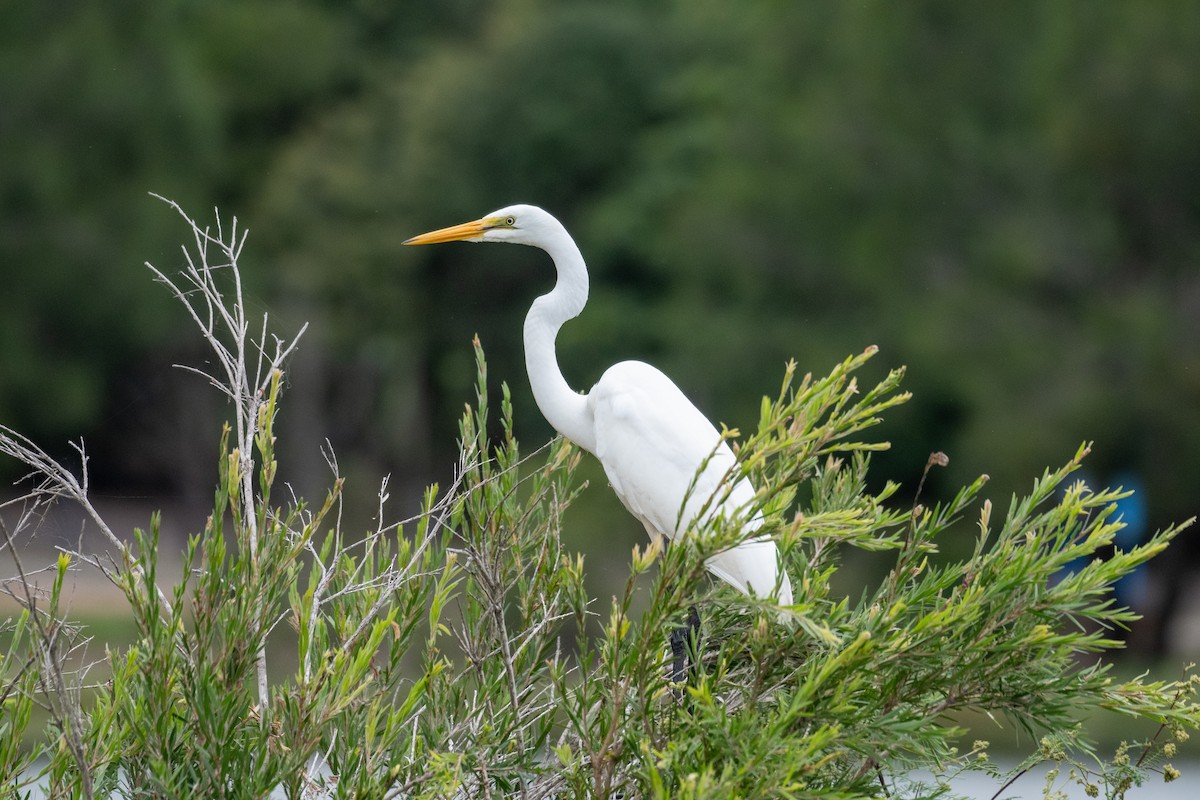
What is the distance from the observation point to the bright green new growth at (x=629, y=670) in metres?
1.69

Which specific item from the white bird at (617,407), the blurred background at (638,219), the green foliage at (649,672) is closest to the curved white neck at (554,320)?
the white bird at (617,407)

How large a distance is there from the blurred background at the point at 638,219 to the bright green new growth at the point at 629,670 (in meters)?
5.25

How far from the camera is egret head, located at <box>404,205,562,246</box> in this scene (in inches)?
109

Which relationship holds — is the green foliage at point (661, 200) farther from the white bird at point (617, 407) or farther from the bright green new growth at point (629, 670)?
the bright green new growth at point (629, 670)

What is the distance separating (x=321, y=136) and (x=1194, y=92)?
7.67m

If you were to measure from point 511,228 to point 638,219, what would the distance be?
9.97 metres

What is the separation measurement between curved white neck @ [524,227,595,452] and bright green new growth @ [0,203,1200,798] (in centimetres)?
72

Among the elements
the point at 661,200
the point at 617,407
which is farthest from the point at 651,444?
the point at 661,200

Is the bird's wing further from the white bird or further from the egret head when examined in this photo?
the egret head

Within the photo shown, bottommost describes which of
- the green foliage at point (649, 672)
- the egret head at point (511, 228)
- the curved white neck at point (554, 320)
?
the green foliage at point (649, 672)

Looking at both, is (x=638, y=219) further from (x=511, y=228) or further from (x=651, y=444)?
(x=651, y=444)

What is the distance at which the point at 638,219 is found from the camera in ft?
41.6

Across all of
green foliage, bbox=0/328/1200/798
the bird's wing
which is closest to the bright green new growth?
green foliage, bbox=0/328/1200/798

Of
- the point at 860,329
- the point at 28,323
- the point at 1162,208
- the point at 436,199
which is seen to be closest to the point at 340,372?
the point at 436,199
